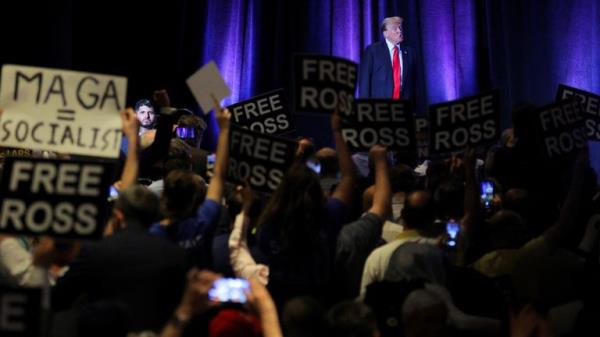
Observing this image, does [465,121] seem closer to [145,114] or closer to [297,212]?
[297,212]

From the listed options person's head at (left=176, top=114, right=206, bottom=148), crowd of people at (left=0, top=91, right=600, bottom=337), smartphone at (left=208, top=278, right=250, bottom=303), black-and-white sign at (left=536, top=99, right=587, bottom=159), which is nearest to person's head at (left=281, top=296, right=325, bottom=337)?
crowd of people at (left=0, top=91, right=600, bottom=337)

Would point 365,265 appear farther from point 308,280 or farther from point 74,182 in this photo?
point 74,182

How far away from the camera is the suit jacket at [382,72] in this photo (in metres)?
11.9

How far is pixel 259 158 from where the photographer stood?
578 centimetres

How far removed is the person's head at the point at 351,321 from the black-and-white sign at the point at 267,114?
11.0 ft

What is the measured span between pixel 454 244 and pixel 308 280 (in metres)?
0.98

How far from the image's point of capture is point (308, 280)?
16.8 ft

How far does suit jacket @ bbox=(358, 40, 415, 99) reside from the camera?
1187cm

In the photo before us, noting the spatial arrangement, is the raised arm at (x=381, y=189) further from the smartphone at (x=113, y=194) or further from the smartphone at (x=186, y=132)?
the smartphone at (x=186, y=132)

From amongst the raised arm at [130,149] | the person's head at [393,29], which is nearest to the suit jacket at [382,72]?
the person's head at [393,29]

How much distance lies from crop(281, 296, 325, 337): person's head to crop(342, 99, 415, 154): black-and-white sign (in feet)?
7.22

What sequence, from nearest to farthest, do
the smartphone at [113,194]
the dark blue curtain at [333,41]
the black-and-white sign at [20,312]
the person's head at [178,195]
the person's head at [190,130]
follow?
the black-and-white sign at [20,312] → the person's head at [178,195] → the smartphone at [113,194] → the person's head at [190,130] → the dark blue curtain at [333,41]

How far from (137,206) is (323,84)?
197cm

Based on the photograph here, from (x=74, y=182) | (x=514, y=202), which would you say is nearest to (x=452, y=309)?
(x=514, y=202)
